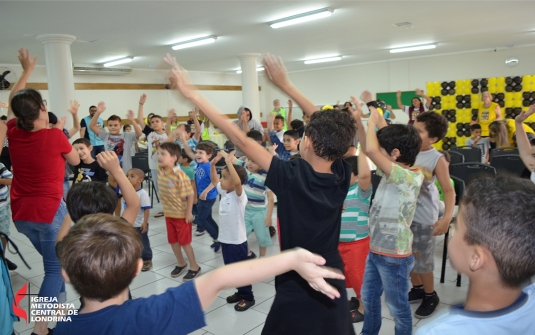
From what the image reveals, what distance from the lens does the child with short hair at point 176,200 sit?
3648mm

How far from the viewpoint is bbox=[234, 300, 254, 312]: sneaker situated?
10.1ft

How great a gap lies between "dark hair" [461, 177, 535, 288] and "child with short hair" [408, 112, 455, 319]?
1.89 meters

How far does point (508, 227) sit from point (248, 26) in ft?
23.5

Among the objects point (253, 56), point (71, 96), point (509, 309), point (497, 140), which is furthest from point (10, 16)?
point (497, 140)

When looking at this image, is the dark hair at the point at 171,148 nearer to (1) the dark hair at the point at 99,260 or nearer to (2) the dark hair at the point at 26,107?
(2) the dark hair at the point at 26,107

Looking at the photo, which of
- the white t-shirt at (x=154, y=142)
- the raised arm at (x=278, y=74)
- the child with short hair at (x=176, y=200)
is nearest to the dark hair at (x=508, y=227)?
the raised arm at (x=278, y=74)

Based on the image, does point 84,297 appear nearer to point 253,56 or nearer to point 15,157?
point 15,157

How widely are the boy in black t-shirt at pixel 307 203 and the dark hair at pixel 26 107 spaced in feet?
4.62

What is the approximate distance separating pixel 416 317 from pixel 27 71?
3.47 m

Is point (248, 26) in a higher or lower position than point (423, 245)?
higher

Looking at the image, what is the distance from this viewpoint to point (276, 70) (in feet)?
5.77

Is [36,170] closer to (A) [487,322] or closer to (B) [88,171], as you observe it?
(B) [88,171]

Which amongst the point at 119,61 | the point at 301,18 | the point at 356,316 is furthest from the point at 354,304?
the point at 119,61

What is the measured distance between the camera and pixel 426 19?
7.39 meters
